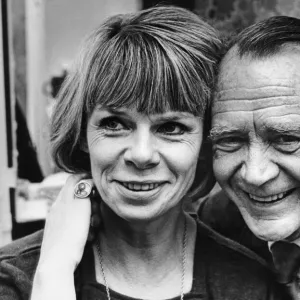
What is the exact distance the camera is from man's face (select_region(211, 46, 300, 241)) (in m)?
1.95

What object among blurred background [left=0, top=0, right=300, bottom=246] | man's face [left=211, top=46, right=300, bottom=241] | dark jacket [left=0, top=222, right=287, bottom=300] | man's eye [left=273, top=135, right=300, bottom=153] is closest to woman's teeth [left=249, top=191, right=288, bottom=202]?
man's face [left=211, top=46, right=300, bottom=241]

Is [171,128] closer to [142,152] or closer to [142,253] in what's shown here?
[142,152]

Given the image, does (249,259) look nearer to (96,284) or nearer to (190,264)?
(190,264)

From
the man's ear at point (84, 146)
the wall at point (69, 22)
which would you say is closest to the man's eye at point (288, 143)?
the man's ear at point (84, 146)

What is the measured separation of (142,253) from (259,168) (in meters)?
0.54

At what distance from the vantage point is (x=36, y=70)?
11.3 ft

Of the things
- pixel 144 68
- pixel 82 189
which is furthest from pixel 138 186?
pixel 144 68

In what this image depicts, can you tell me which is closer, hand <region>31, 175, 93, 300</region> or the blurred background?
hand <region>31, 175, 93, 300</region>

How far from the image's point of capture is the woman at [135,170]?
193 centimetres

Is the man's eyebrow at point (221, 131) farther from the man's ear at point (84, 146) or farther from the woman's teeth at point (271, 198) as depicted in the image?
the man's ear at point (84, 146)

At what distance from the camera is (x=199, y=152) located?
6.88 ft

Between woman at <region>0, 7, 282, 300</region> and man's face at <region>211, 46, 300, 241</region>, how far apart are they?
87 mm

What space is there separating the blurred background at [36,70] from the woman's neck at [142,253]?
108cm

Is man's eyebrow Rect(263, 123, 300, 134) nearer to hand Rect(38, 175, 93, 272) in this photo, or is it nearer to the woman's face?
the woman's face
